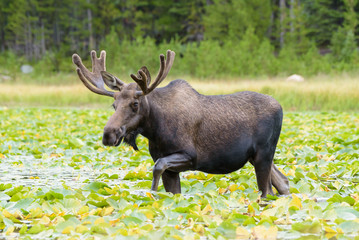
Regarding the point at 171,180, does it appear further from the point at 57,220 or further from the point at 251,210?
the point at 57,220

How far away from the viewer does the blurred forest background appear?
31.4 metres

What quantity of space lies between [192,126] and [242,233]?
186 cm

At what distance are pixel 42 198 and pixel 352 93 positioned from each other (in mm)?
15971

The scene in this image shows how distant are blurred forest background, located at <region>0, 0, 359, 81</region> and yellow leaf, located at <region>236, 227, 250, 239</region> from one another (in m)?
21.9

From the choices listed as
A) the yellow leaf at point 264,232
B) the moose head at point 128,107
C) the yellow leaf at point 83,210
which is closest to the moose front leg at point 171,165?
the moose head at point 128,107

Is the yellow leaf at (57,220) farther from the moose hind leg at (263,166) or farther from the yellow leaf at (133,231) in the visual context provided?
the moose hind leg at (263,166)

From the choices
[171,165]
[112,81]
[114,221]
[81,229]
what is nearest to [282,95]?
[112,81]

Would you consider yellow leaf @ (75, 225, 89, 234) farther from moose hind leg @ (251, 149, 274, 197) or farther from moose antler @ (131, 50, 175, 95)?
moose hind leg @ (251, 149, 274, 197)

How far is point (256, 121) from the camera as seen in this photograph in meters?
5.87

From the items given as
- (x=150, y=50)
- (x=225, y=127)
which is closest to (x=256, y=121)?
(x=225, y=127)

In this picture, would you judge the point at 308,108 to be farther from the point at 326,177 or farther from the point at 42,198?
the point at 42,198

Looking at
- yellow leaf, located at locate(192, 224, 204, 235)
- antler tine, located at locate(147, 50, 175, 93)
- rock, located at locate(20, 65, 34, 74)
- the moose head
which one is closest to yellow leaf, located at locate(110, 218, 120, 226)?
yellow leaf, located at locate(192, 224, 204, 235)

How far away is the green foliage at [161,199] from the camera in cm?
422

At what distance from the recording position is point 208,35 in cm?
4322
